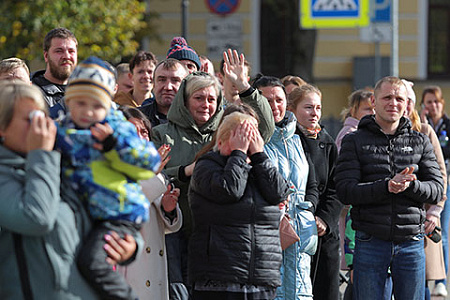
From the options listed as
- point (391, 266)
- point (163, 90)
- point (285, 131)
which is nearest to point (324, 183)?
point (285, 131)

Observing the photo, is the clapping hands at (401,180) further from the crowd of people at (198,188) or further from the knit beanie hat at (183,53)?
the knit beanie hat at (183,53)

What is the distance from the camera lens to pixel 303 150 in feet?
22.2

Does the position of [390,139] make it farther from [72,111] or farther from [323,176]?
[72,111]

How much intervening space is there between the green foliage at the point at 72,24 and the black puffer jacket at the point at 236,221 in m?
10.4

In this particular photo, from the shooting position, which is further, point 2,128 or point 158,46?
point 158,46

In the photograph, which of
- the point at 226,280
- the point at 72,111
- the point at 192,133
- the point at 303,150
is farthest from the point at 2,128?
the point at 303,150

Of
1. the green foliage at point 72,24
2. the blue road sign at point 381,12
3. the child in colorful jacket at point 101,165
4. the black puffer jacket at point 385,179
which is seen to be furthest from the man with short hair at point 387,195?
the green foliage at point 72,24

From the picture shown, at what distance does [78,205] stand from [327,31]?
60.5 feet

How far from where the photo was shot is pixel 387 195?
627cm

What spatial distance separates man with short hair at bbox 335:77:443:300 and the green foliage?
9.49 meters

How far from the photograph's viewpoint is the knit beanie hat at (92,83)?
144 inches

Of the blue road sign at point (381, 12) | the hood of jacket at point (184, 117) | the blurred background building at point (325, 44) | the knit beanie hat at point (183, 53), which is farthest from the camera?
the blurred background building at point (325, 44)

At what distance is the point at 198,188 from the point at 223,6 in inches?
355

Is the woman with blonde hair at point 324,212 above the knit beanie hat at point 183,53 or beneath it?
beneath
